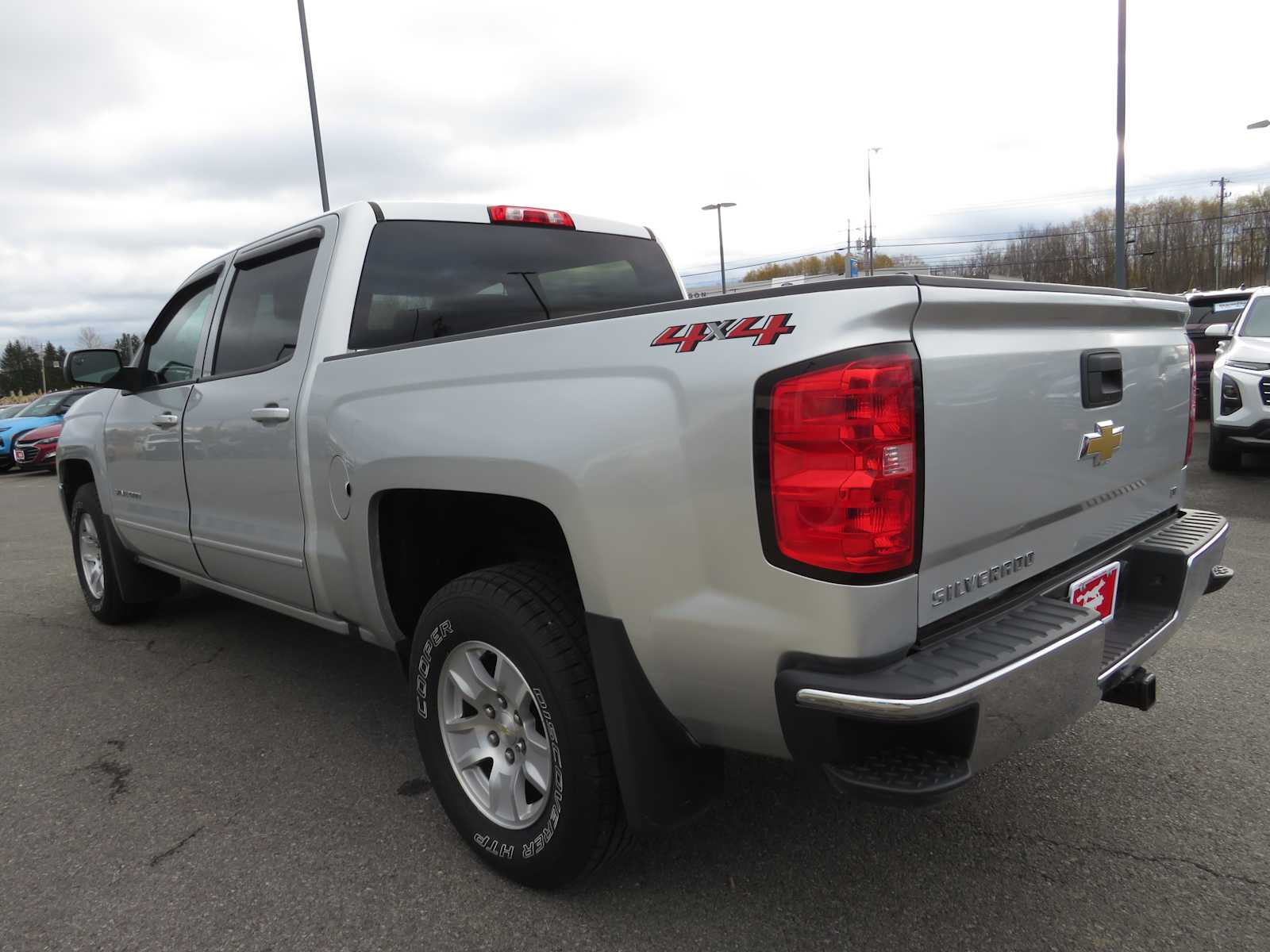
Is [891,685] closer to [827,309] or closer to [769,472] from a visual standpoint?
[769,472]

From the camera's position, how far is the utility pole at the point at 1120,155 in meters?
14.3

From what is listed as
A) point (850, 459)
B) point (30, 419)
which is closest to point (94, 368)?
point (850, 459)

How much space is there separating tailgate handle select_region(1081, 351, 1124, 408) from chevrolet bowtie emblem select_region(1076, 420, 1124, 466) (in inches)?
2.5

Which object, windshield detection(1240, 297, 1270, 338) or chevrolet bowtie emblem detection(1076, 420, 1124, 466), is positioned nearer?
chevrolet bowtie emblem detection(1076, 420, 1124, 466)

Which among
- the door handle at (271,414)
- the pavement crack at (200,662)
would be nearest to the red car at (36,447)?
the pavement crack at (200,662)

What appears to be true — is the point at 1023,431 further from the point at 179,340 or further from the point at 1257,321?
the point at 1257,321

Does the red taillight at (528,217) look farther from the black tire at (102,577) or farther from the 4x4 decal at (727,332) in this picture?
the black tire at (102,577)

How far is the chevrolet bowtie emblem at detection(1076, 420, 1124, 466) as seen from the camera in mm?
2197

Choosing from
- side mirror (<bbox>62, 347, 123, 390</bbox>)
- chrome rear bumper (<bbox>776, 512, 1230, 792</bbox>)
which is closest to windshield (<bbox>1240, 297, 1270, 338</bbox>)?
chrome rear bumper (<bbox>776, 512, 1230, 792</bbox>)

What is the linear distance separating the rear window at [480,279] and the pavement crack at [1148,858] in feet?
7.79

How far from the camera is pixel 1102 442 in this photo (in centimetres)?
226

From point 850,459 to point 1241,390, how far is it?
800cm

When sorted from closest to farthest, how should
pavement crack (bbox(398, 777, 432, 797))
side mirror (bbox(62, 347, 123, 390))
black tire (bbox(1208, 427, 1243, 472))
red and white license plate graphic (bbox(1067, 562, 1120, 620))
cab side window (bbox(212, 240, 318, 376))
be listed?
red and white license plate graphic (bbox(1067, 562, 1120, 620))
pavement crack (bbox(398, 777, 432, 797))
cab side window (bbox(212, 240, 318, 376))
side mirror (bbox(62, 347, 123, 390))
black tire (bbox(1208, 427, 1243, 472))

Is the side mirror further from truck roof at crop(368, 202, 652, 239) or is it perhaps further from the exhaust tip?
the exhaust tip
